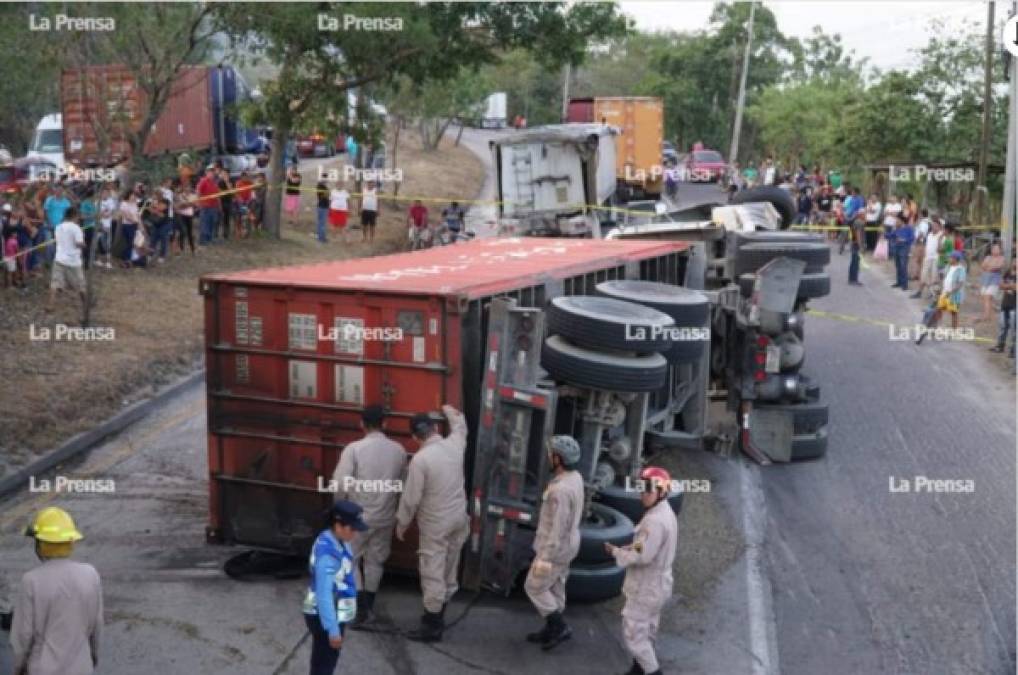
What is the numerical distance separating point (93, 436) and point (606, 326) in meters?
6.96

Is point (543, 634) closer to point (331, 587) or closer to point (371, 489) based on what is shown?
point (371, 489)

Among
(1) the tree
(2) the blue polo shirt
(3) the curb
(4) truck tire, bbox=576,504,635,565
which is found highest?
(1) the tree

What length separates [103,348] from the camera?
17047 millimetres

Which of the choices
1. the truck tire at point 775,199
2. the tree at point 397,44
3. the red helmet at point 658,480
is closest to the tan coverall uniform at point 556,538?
the red helmet at point 658,480

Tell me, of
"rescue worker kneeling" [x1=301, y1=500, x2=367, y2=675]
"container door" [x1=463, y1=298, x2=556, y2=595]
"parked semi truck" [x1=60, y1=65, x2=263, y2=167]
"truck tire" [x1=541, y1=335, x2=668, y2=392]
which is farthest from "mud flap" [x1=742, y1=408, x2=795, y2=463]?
"parked semi truck" [x1=60, y1=65, x2=263, y2=167]

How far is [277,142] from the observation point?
28531mm

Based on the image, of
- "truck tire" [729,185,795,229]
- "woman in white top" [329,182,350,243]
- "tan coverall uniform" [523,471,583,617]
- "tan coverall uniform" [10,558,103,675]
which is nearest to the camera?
"tan coverall uniform" [10,558,103,675]

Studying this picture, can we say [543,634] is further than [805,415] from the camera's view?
No

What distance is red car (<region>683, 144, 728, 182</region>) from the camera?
1949 inches

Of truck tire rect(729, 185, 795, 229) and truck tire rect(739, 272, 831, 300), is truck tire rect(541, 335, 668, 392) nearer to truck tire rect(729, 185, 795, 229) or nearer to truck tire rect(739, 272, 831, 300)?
truck tire rect(739, 272, 831, 300)


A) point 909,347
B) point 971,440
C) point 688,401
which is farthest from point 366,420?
point 909,347

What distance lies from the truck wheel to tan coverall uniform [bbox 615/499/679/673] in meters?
1.78

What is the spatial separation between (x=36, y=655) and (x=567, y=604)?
434cm

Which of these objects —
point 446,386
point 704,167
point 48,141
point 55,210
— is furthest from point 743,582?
point 704,167
